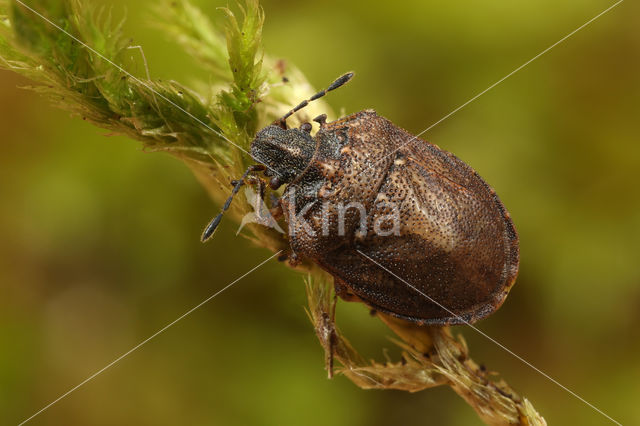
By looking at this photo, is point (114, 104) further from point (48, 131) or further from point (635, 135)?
point (635, 135)

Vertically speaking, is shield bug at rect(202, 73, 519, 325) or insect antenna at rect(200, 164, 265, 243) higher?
insect antenna at rect(200, 164, 265, 243)

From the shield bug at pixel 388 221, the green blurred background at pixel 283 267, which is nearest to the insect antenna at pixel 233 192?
the shield bug at pixel 388 221

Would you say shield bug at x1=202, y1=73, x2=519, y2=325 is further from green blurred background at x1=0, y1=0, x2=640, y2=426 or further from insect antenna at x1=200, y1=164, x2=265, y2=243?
green blurred background at x1=0, y1=0, x2=640, y2=426

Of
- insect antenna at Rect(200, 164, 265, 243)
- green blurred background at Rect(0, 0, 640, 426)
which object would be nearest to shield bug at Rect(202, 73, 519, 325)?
insect antenna at Rect(200, 164, 265, 243)

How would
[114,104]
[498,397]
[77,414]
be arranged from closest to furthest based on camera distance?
[114,104] → [498,397] → [77,414]

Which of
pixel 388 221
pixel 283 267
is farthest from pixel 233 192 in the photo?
pixel 283 267

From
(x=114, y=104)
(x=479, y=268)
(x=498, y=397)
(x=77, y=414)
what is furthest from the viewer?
(x=77, y=414)

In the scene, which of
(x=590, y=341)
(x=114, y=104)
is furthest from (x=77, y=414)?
(x=590, y=341)

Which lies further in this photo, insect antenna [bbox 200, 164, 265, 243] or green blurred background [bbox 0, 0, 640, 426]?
green blurred background [bbox 0, 0, 640, 426]

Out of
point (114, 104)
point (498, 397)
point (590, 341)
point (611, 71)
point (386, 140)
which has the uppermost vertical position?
point (114, 104)
